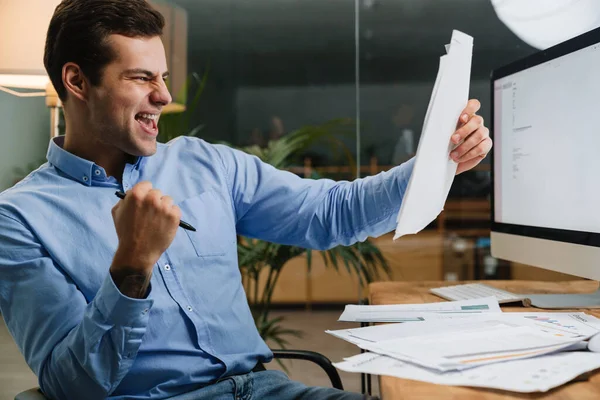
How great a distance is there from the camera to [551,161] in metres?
1.41

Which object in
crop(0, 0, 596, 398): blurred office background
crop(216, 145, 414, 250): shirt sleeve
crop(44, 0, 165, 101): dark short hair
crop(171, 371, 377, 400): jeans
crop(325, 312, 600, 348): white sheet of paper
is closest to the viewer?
crop(325, 312, 600, 348): white sheet of paper

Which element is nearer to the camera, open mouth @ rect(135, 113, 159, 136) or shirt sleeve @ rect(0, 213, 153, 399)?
shirt sleeve @ rect(0, 213, 153, 399)

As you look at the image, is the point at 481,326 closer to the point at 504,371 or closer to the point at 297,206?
the point at 504,371

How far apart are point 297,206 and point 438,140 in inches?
20.9

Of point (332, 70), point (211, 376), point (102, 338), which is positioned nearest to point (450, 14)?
point (332, 70)

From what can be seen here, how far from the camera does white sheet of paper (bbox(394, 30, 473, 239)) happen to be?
3.29 ft

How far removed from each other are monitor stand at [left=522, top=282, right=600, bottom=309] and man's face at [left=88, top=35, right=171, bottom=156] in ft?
2.78

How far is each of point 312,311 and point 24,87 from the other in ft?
4.60

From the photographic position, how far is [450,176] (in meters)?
1.14

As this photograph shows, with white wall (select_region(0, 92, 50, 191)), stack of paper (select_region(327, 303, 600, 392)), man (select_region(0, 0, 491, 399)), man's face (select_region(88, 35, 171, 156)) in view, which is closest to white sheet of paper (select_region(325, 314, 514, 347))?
stack of paper (select_region(327, 303, 600, 392))

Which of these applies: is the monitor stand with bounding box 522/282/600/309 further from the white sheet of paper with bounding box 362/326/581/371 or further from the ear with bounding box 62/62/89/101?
the ear with bounding box 62/62/89/101

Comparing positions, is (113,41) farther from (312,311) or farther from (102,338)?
(312,311)

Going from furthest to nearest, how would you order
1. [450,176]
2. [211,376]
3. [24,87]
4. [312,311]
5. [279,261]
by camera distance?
[312,311] < [279,261] < [24,87] < [211,376] < [450,176]

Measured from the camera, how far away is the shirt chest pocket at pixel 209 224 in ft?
4.39
